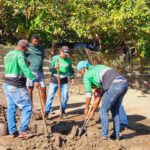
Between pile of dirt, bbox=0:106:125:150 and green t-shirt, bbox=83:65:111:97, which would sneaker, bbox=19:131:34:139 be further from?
green t-shirt, bbox=83:65:111:97

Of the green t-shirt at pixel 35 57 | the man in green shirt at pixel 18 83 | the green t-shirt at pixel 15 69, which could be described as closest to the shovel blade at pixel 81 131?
the man in green shirt at pixel 18 83

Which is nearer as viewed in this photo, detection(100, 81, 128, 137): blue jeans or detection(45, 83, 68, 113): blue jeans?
detection(100, 81, 128, 137): blue jeans

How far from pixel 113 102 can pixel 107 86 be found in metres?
0.32

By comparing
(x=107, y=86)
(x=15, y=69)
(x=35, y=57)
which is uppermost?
(x=35, y=57)

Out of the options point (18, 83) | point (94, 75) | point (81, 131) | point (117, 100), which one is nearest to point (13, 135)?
point (18, 83)

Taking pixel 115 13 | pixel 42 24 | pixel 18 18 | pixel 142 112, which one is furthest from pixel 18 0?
pixel 142 112

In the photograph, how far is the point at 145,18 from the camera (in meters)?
15.9

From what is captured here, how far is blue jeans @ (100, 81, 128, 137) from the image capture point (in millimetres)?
9203

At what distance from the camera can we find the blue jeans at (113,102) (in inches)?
362

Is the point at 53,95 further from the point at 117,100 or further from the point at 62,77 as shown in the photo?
the point at 117,100

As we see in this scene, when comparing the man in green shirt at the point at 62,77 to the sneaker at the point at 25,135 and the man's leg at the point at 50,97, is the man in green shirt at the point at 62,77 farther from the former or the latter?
the sneaker at the point at 25,135

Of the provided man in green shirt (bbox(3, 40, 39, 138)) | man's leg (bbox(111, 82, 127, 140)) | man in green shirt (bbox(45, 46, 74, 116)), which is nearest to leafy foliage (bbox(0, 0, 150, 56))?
man in green shirt (bbox(45, 46, 74, 116))

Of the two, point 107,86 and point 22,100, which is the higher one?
point 107,86

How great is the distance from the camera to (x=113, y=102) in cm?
930
